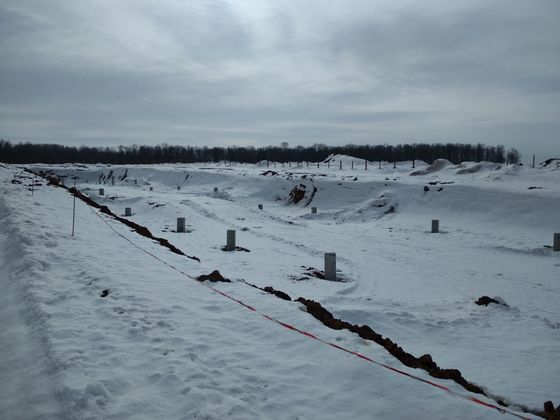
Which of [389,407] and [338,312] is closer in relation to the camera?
[389,407]

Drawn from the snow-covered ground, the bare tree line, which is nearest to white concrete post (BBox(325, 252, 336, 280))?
the snow-covered ground

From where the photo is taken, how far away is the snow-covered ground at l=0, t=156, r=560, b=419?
4621mm

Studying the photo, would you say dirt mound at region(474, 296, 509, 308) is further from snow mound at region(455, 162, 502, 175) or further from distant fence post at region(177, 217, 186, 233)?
snow mound at region(455, 162, 502, 175)

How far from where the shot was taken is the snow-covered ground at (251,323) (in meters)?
4.62

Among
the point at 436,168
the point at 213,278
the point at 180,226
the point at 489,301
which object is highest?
the point at 436,168

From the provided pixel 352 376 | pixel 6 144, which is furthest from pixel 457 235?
pixel 6 144

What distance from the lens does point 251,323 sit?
688cm

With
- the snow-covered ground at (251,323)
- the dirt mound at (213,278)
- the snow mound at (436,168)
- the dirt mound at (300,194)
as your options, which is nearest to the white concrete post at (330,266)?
the snow-covered ground at (251,323)

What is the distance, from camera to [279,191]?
47.7 meters

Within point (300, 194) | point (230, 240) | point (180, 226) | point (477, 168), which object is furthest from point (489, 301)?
point (477, 168)

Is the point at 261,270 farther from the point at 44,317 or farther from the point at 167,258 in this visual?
the point at 44,317

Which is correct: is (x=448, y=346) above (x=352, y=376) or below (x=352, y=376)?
below

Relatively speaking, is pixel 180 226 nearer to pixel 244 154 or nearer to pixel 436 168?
pixel 436 168

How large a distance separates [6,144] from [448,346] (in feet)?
537
